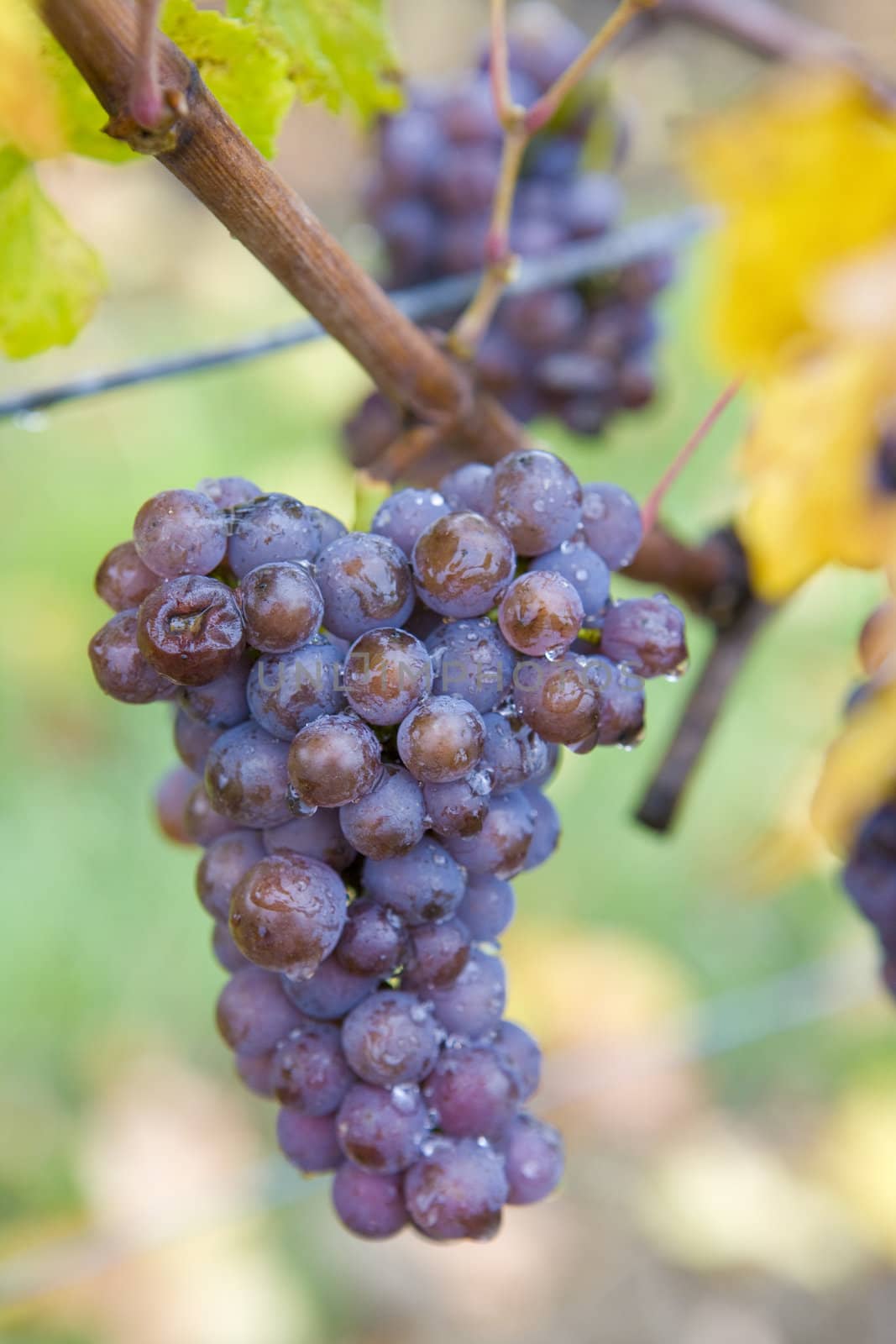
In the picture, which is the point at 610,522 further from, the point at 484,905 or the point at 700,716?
the point at 700,716

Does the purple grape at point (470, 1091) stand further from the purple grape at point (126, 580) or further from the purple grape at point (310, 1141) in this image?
the purple grape at point (126, 580)

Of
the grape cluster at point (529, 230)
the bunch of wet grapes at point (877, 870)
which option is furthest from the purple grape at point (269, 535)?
the grape cluster at point (529, 230)

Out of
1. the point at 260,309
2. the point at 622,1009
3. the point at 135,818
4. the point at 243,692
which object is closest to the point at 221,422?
the point at 260,309

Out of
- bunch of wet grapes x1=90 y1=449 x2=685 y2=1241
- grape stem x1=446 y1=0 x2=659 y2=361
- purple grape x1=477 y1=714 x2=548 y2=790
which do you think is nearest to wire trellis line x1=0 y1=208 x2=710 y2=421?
grape stem x1=446 y1=0 x2=659 y2=361

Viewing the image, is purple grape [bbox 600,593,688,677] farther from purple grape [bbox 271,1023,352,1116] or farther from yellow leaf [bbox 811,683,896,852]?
purple grape [bbox 271,1023,352,1116]

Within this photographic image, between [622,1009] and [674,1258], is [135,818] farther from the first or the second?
[674,1258]

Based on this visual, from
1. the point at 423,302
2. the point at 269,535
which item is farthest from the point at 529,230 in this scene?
the point at 269,535
